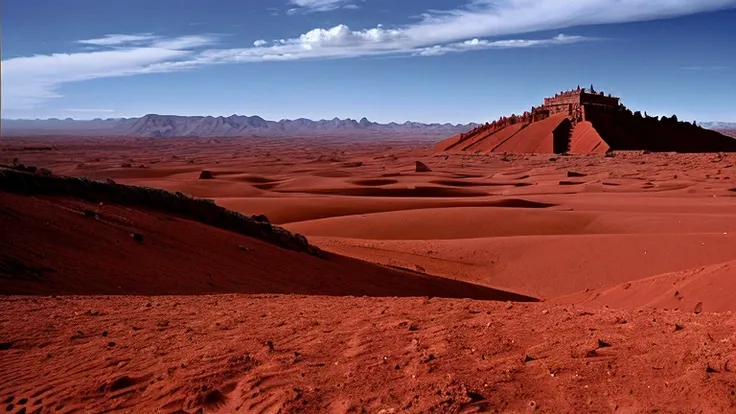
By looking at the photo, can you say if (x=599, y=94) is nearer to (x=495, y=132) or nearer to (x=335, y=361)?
(x=495, y=132)

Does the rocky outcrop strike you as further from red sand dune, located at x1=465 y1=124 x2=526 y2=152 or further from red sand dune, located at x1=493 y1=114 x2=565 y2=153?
red sand dune, located at x1=465 y1=124 x2=526 y2=152

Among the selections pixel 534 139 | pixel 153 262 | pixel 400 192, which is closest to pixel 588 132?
pixel 534 139

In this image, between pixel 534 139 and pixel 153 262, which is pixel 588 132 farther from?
pixel 153 262

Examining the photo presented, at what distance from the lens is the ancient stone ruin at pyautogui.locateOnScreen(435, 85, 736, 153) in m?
57.1

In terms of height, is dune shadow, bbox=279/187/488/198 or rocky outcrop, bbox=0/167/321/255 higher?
rocky outcrop, bbox=0/167/321/255

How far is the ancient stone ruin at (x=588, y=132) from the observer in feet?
187

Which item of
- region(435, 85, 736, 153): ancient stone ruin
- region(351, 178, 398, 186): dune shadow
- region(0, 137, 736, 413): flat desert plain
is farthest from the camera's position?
region(435, 85, 736, 153): ancient stone ruin

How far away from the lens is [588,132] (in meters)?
56.2

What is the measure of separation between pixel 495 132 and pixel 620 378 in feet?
224

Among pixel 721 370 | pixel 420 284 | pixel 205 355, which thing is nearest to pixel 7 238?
pixel 205 355

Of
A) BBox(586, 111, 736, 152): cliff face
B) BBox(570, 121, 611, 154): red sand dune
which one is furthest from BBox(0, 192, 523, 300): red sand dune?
BBox(586, 111, 736, 152): cliff face

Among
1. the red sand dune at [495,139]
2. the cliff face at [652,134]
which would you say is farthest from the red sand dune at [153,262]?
the red sand dune at [495,139]

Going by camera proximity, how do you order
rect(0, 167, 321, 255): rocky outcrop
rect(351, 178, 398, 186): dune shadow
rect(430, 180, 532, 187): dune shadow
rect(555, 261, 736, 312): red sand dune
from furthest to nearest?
rect(351, 178, 398, 186): dune shadow, rect(430, 180, 532, 187): dune shadow, rect(0, 167, 321, 255): rocky outcrop, rect(555, 261, 736, 312): red sand dune

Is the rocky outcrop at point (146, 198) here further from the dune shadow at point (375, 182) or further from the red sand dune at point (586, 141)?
the red sand dune at point (586, 141)
